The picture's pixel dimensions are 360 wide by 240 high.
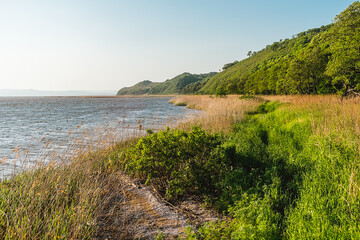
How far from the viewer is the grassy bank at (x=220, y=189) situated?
2.79m

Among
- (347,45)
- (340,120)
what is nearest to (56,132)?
(340,120)

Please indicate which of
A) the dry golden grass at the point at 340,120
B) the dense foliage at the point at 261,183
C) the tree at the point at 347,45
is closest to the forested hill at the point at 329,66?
the tree at the point at 347,45

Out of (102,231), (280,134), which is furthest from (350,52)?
(102,231)

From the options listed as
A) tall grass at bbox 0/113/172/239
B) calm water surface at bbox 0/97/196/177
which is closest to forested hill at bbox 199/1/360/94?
tall grass at bbox 0/113/172/239

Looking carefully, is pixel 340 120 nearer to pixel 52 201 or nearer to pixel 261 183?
pixel 261 183

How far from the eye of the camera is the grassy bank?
2789 mm

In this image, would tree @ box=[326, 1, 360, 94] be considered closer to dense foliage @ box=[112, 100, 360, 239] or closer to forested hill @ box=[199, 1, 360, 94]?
forested hill @ box=[199, 1, 360, 94]

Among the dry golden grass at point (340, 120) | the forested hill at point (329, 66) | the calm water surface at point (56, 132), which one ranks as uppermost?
the forested hill at point (329, 66)

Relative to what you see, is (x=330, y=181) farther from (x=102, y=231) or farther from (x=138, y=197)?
(x=102, y=231)

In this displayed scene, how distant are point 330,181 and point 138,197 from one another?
3645 mm

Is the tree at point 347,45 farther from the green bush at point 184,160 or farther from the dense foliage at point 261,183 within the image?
the green bush at point 184,160

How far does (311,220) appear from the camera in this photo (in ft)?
9.32

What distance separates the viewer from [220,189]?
14.9 feet

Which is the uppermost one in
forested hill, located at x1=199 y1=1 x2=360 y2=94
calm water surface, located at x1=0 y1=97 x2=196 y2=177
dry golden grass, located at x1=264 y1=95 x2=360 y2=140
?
forested hill, located at x1=199 y1=1 x2=360 y2=94
